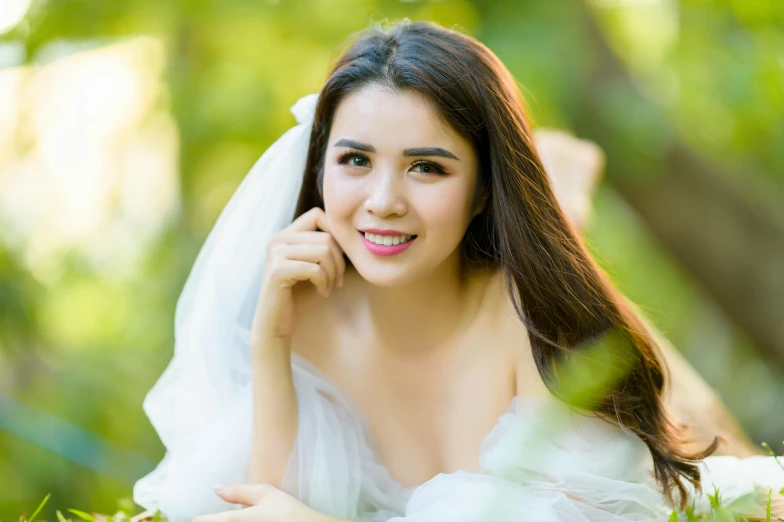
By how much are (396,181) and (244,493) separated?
832 millimetres

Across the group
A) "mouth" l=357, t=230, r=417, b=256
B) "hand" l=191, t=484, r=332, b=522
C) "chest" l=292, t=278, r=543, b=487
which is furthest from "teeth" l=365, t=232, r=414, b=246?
"hand" l=191, t=484, r=332, b=522

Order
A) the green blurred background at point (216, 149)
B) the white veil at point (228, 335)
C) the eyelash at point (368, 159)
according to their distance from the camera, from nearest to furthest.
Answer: the eyelash at point (368, 159), the white veil at point (228, 335), the green blurred background at point (216, 149)

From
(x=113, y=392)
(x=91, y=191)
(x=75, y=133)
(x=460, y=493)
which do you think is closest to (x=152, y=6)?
(x=75, y=133)

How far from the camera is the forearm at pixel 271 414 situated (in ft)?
6.46

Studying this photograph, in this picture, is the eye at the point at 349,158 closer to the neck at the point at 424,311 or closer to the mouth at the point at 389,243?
the mouth at the point at 389,243

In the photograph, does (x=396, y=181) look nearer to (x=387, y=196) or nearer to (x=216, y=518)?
(x=387, y=196)

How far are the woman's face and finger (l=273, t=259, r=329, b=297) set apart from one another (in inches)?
4.3

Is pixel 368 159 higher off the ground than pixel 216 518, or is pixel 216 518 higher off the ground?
pixel 368 159

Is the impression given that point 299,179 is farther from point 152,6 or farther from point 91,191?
point 91,191

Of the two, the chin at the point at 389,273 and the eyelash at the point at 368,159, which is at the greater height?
the eyelash at the point at 368,159

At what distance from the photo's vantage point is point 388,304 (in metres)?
2.13

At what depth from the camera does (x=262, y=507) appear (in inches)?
71.3

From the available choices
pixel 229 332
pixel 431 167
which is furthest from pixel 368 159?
pixel 229 332

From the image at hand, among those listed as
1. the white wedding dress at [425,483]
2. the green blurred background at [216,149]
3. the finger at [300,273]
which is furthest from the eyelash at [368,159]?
the green blurred background at [216,149]
